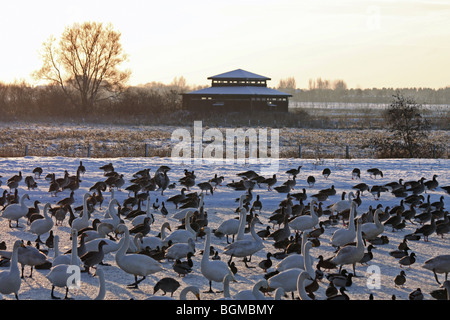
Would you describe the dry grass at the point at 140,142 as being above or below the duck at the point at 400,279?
above

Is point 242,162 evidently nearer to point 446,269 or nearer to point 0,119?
point 446,269

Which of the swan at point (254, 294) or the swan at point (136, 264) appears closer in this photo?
the swan at point (254, 294)

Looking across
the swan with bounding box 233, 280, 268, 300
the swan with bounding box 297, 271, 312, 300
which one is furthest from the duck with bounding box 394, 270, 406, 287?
the swan with bounding box 233, 280, 268, 300

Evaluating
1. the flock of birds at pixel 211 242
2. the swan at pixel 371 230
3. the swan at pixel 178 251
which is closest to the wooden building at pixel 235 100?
the flock of birds at pixel 211 242

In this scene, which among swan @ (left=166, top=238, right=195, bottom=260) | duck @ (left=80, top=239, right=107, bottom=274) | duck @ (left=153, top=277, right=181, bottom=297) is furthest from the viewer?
swan @ (left=166, top=238, right=195, bottom=260)

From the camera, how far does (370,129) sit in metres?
54.2

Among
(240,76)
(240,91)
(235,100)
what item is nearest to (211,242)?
(235,100)

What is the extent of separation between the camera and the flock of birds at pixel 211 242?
31.7ft

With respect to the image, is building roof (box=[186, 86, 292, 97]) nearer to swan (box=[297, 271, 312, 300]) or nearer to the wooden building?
the wooden building

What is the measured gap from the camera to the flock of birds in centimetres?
966

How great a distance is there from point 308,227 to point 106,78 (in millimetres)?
62711

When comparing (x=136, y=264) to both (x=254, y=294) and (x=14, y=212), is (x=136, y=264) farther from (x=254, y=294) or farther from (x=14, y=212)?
(x=14, y=212)

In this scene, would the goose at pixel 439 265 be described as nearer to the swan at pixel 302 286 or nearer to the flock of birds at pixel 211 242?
the flock of birds at pixel 211 242
